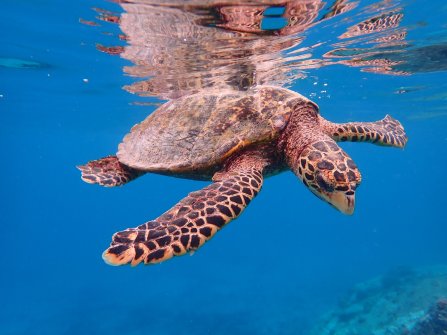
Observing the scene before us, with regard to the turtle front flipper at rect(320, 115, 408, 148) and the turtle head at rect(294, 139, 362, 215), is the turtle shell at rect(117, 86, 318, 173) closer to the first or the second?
the turtle front flipper at rect(320, 115, 408, 148)

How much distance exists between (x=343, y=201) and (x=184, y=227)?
90.1 inches

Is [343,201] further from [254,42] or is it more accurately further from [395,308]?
[395,308]

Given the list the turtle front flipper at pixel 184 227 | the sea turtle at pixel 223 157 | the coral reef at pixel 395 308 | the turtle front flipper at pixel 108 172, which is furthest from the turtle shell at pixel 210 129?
the coral reef at pixel 395 308

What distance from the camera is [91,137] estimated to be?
40312 millimetres

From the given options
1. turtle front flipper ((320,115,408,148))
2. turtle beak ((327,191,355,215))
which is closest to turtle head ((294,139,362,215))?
turtle beak ((327,191,355,215))

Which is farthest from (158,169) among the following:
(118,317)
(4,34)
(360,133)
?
(118,317)

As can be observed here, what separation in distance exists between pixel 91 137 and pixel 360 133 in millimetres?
38806

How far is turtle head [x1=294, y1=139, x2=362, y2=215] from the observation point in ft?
15.1

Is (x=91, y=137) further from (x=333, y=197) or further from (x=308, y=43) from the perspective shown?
(x=333, y=197)

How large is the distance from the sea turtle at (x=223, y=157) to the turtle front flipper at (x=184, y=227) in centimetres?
1

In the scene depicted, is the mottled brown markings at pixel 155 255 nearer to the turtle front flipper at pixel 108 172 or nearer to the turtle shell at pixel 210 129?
the turtle shell at pixel 210 129

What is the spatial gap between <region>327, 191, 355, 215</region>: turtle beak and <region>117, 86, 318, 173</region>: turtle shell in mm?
1701

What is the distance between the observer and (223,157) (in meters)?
5.76

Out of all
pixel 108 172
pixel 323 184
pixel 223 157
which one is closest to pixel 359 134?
pixel 323 184
